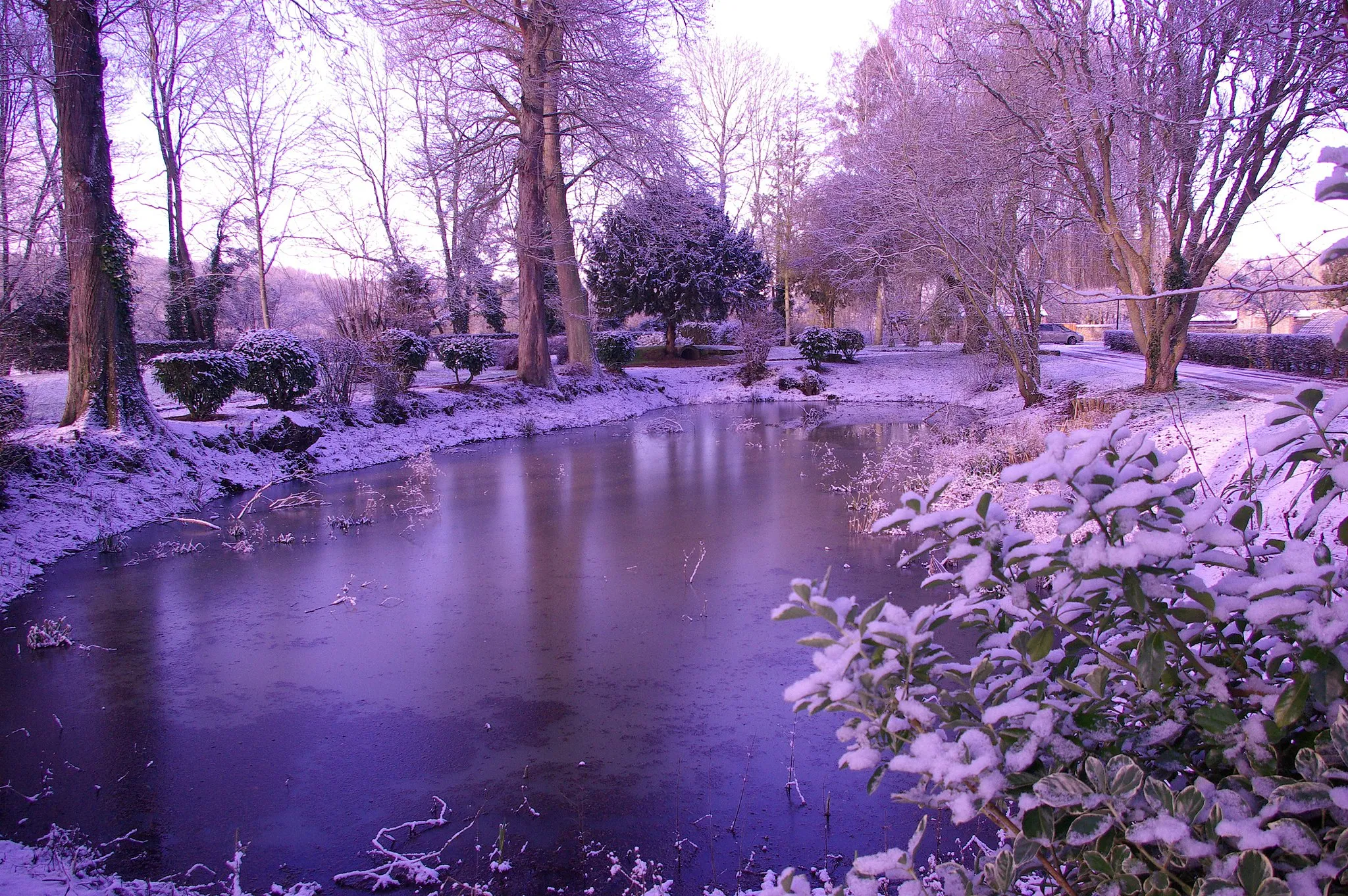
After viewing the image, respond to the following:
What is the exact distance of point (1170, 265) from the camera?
12.2m

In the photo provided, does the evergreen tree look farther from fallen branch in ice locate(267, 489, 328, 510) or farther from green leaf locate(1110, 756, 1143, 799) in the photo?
green leaf locate(1110, 756, 1143, 799)

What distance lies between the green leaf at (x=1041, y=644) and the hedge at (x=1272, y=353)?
14.4 meters

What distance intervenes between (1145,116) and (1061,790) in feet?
32.1

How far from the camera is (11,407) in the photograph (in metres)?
8.63

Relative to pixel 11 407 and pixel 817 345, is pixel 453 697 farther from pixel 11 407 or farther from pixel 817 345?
pixel 817 345

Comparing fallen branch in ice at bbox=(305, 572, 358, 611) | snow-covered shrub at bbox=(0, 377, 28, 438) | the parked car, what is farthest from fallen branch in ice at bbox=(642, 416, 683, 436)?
the parked car

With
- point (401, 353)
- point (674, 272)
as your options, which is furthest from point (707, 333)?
point (401, 353)

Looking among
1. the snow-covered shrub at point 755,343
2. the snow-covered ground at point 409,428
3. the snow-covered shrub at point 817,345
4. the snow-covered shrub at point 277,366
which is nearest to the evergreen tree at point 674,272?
the snow-covered shrub at point 755,343

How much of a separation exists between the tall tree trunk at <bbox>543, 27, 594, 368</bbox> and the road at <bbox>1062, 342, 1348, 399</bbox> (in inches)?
525

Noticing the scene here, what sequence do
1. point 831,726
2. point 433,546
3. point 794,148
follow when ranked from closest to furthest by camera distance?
point 831,726, point 433,546, point 794,148

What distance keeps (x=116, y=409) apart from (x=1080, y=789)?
11.4m

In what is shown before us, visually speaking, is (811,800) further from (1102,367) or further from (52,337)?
(52,337)

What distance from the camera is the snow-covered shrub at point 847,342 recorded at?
2759 centimetres

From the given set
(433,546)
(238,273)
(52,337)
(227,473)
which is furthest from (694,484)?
(238,273)
